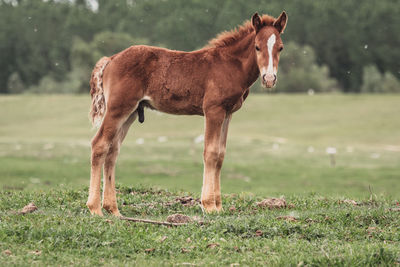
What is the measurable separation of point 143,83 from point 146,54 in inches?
23.9

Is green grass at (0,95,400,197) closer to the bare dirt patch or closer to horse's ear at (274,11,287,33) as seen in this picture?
the bare dirt patch

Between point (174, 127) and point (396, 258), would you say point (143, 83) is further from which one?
point (174, 127)

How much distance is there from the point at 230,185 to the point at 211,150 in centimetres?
1490

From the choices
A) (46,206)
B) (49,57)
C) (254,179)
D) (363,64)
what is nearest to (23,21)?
(49,57)

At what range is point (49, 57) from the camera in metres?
102

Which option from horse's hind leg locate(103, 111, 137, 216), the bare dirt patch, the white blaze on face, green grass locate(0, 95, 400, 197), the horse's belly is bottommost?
green grass locate(0, 95, 400, 197)

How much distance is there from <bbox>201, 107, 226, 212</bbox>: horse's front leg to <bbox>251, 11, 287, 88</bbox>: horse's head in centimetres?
109

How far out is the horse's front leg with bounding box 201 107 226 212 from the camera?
1030 cm

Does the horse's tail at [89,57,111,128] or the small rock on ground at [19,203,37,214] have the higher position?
the horse's tail at [89,57,111,128]

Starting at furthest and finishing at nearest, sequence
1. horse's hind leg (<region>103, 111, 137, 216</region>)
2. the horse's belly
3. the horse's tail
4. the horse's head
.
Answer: the horse's tail → horse's hind leg (<region>103, 111, 137, 216</region>) → the horse's belly → the horse's head

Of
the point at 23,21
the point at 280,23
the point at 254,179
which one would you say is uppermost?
the point at 23,21

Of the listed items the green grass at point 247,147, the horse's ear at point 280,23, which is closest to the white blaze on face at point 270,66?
the horse's ear at point 280,23

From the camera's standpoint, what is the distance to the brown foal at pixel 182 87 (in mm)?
10227

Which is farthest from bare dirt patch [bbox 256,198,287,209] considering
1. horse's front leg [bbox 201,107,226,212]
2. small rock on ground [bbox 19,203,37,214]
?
small rock on ground [bbox 19,203,37,214]
